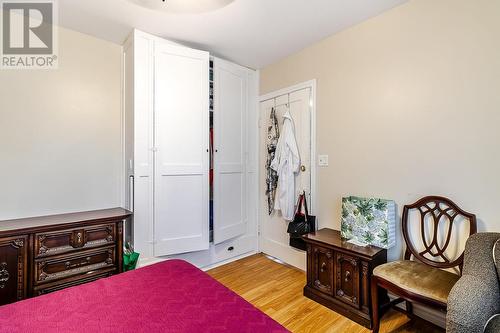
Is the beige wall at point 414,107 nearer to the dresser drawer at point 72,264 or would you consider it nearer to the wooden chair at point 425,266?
the wooden chair at point 425,266

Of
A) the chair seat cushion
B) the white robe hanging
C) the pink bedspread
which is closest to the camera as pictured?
A: the pink bedspread

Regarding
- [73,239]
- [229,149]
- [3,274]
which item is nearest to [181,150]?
[229,149]

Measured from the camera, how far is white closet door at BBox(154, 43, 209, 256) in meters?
2.40

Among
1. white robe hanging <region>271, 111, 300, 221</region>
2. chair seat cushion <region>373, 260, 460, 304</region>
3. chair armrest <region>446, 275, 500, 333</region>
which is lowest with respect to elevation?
chair seat cushion <region>373, 260, 460, 304</region>

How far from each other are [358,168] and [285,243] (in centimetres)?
131

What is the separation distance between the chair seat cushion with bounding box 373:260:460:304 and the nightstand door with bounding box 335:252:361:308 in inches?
8.5

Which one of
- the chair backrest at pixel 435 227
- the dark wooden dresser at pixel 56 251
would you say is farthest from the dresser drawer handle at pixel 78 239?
the chair backrest at pixel 435 227

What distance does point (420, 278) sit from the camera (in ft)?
5.15

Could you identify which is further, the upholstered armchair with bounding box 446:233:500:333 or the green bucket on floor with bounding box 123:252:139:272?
the green bucket on floor with bounding box 123:252:139:272

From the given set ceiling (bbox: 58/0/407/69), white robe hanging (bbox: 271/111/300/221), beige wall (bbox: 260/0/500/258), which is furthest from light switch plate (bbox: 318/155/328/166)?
ceiling (bbox: 58/0/407/69)

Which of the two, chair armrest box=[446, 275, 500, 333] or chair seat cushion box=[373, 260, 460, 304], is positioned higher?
chair armrest box=[446, 275, 500, 333]

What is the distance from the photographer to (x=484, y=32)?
5.32 feet

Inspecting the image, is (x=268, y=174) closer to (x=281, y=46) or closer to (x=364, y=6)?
(x=281, y=46)

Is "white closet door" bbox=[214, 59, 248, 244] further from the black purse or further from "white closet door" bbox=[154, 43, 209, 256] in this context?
the black purse
